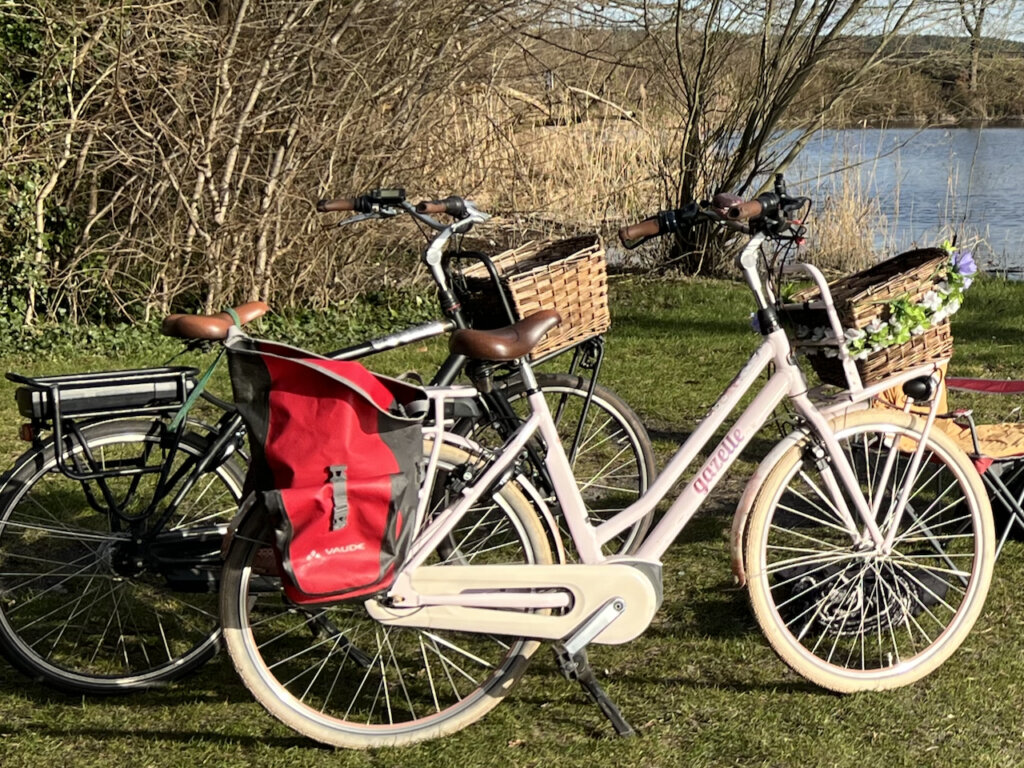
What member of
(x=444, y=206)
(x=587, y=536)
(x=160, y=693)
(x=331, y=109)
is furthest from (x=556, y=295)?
(x=331, y=109)

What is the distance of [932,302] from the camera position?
3131mm

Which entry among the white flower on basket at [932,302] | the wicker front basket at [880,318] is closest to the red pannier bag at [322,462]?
the wicker front basket at [880,318]

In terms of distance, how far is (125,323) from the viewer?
8297 millimetres

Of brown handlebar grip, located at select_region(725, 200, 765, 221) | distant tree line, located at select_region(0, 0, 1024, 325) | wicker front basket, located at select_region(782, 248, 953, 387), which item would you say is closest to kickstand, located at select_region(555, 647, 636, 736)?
wicker front basket, located at select_region(782, 248, 953, 387)

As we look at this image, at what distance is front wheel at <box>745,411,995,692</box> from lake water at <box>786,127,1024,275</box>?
738 cm

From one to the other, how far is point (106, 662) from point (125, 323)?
5.34 metres

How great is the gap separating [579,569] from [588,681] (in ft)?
1.03

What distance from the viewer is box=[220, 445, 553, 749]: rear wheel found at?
2.71 m

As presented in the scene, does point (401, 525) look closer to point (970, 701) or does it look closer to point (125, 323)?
point (970, 701)

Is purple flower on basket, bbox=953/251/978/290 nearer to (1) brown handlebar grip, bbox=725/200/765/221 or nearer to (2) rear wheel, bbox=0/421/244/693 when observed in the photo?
(1) brown handlebar grip, bbox=725/200/765/221

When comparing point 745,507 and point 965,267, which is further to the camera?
point 965,267

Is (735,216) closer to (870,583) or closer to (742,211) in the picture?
(742,211)

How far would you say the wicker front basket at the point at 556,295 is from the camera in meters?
3.46

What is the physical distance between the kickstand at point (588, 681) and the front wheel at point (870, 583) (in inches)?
17.9
